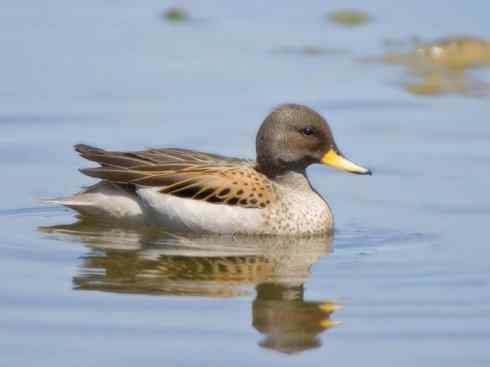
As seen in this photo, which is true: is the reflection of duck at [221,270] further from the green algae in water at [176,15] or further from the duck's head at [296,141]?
the green algae in water at [176,15]

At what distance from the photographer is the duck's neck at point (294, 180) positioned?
12.4m

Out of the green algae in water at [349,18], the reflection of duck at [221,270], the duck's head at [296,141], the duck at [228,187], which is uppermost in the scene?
the green algae in water at [349,18]

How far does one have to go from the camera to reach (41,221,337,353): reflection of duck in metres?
9.48

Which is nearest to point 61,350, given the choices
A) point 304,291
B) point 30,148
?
point 304,291

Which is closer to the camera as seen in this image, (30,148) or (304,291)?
(304,291)

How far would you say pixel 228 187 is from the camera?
39.8ft

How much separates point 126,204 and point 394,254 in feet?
7.88

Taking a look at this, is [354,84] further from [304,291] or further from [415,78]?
[304,291]

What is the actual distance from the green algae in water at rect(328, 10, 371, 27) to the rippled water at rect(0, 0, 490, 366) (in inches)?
6.1

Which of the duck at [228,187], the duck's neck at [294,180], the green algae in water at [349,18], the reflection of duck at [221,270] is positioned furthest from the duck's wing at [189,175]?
the green algae in water at [349,18]

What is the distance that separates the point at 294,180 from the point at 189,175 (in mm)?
880

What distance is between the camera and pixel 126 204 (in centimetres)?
1235

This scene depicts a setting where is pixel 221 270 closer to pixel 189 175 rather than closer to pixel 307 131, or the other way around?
pixel 189 175

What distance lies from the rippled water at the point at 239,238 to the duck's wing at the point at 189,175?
411mm
